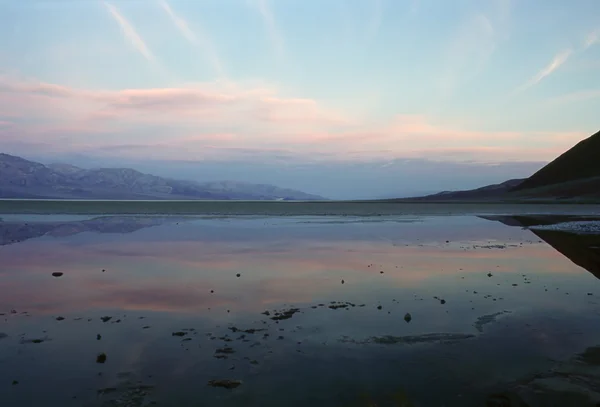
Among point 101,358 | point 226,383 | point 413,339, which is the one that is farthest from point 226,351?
point 413,339

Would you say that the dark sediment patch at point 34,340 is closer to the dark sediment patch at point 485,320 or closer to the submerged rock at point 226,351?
the submerged rock at point 226,351

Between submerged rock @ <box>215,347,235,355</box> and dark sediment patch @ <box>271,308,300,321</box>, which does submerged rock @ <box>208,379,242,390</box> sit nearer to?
submerged rock @ <box>215,347,235,355</box>

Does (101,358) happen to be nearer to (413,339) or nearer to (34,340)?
(34,340)

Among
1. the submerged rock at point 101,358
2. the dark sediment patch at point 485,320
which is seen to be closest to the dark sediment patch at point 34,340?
the submerged rock at point 101,358

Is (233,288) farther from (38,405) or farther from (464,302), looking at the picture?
(38,405)

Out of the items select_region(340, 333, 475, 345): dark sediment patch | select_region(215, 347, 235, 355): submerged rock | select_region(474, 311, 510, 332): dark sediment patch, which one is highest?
select_region(474, 311, 510, 332): dark sediment patch

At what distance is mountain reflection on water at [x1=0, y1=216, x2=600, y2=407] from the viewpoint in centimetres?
913

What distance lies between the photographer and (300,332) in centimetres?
1303

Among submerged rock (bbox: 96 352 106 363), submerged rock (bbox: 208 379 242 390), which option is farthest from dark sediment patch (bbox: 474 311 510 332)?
submerged rock (bbox: 96 352 106 363)

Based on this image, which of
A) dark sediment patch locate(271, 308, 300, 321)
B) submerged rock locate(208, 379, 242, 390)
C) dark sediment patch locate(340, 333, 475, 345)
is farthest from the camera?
dark sediment patch locate(271, 308, 300, 321)

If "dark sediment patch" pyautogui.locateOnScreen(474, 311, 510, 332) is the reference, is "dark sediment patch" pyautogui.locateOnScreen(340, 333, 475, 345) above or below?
below

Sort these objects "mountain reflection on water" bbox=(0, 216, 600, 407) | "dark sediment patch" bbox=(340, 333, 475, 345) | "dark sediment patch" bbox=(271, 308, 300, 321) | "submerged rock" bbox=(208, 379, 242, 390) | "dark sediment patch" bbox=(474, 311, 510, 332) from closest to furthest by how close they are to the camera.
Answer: "mountain reflection on water" bbox=(0, 216, 600, 407)
"submerged rock" bbox=(208, 379, 242, 390)
"dark sediment patch" bbox=(340, 333, 475, 345)
"dark sediment patch" bbox=(474, 311, 510, 332)
"dark sediment patch" bbox=(271, 308, 300, 321)

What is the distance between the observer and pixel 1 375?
9844 millimetres

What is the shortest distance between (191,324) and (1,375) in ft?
16.6
